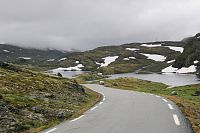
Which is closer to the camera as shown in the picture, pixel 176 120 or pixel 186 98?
pixel 176 120

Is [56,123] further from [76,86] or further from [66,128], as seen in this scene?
[76,86]

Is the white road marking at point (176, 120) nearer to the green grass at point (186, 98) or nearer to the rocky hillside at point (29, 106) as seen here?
the green grass at point (186, 98)

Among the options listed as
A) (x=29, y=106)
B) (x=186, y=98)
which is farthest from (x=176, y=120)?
(x=186, y=98)

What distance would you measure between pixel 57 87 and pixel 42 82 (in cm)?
160

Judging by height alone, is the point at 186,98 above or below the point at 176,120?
below

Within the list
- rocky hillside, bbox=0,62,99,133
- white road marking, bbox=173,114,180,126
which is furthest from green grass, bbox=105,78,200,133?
rocky hillside, bbox=0,62,99,133

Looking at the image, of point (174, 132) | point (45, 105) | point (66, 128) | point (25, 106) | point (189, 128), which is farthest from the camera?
point (45, 105)

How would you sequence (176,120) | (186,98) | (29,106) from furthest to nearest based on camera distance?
(186,98) < (29,106) < (176,120)

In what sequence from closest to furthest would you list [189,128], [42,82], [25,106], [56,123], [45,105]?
[189,128]
[56,123]
[25,106]
[45,105]
[42,82]

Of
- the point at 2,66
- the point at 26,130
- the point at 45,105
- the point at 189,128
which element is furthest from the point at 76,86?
the point at 189,128

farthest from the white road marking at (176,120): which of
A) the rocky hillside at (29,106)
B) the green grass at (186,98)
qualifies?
the rocky hillside at (29,106)

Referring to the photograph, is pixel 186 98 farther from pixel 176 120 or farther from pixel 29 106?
pixel 29 106

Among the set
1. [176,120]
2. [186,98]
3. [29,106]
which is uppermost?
[29,106]

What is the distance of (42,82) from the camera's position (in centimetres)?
3572
